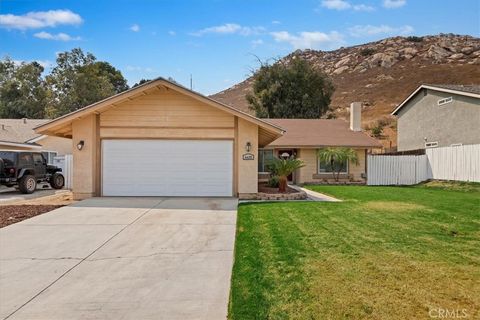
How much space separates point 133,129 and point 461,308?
39.5ft

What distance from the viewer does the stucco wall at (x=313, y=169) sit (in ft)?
70.5

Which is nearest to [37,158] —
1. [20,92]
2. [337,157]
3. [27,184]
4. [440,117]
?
[27,184]

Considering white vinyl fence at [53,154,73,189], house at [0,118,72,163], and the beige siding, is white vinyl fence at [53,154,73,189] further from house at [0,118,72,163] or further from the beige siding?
the beige siding

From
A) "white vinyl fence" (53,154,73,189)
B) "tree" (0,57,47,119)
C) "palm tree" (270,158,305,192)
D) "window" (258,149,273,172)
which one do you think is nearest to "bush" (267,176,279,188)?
A: "palm tree" (270,158,305,192)

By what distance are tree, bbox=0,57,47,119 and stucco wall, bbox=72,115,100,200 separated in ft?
123

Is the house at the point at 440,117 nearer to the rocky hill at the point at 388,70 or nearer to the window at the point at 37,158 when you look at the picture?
the rocky hill at the point at 388,70

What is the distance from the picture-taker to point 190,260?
600 cm

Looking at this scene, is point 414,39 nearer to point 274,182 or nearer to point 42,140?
point 274,182

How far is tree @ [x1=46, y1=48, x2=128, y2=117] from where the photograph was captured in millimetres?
41469

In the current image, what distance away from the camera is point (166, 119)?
1387 cm

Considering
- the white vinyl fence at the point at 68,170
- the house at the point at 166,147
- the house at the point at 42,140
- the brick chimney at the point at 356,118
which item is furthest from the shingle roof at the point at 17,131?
the brick chimney at the point at 356,118

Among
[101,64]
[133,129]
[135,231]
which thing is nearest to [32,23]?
[133,129]

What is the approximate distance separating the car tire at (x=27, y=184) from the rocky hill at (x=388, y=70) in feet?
123
